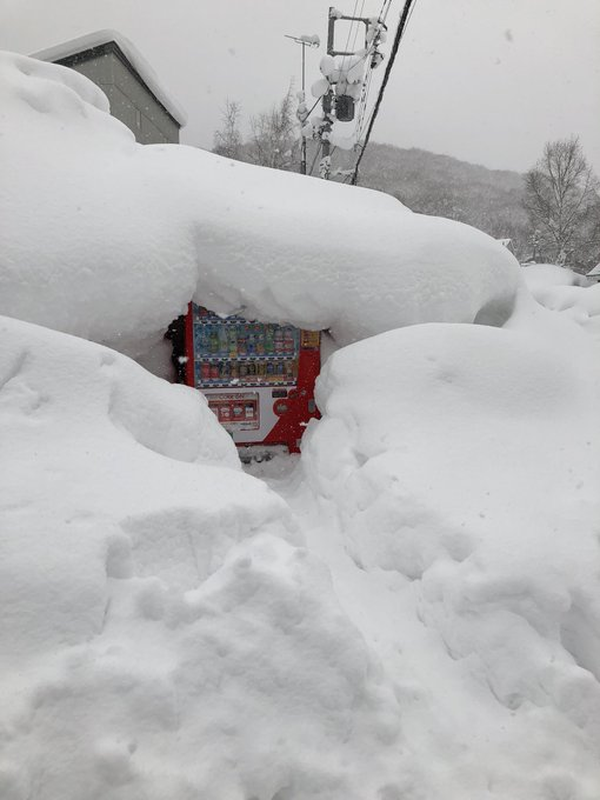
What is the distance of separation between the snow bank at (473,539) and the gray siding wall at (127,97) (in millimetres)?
10423

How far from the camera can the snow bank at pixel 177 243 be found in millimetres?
4688

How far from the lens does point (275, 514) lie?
3.31 m

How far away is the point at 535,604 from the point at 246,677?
1844mm

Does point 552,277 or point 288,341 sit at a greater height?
point 288,341

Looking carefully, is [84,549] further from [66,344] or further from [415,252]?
[415,252]

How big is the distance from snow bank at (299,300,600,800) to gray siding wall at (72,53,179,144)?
34.2ft

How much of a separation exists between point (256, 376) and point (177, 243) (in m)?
1.81

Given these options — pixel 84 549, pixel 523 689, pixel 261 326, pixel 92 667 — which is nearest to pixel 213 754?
pixel 92 667

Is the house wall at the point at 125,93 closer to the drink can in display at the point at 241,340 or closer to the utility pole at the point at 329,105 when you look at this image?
the utility pole at the point at 329,105

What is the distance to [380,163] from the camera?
72.0 m

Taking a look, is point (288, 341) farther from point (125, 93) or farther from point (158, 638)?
point (125, 93)

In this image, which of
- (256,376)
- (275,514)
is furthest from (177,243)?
(275,514)

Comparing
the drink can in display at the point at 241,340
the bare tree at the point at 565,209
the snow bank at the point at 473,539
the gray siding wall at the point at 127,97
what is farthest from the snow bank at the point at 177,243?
the bare tree at the point at 565,209

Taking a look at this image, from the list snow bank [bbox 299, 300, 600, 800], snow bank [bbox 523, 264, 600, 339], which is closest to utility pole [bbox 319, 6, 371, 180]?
snow bank [bbox 523, 264, 600, 339]
